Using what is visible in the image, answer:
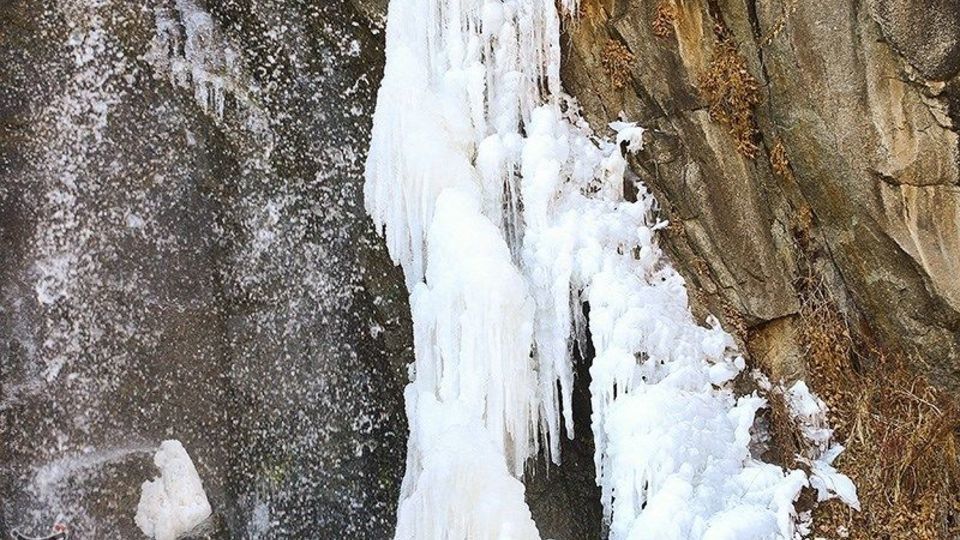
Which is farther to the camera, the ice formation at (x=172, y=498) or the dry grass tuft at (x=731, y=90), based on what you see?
the dry grass tuft at (x=731, y=90)

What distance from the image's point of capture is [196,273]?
4.12 meters

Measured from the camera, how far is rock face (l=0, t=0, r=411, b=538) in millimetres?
Answer: 3943

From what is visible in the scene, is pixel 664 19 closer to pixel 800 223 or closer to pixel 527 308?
pixel 800 223

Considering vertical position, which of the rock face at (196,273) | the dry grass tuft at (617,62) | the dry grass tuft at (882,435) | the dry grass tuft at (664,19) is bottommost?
the dry grass tuft at (882,435)

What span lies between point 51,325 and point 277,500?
1.25 m

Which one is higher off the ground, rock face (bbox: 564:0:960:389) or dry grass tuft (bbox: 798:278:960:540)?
rock face (bbox: 564:0:960:389)

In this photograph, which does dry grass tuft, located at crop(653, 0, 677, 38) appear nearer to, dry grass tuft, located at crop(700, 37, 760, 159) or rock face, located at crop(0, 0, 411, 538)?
dry grass tuft, located at crop(700, 37, 760, 159)

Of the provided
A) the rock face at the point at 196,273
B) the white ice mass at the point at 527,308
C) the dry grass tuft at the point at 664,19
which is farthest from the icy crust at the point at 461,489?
the dry grass tuft at the point at 664,19

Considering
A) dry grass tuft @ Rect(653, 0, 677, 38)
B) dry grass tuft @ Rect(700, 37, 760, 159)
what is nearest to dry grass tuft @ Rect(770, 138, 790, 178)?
dry grass tuft @ Rect(700, 37, 760, 159)

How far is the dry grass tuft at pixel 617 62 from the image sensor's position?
4.40 m

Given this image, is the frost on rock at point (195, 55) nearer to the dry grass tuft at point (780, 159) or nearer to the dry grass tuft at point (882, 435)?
the dry grass tuft at point (780, 159)

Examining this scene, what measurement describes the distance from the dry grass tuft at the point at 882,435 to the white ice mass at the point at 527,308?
205mm

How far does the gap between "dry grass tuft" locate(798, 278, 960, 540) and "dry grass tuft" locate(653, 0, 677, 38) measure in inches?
56.8

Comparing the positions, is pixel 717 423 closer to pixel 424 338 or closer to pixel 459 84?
pixel 424 338
